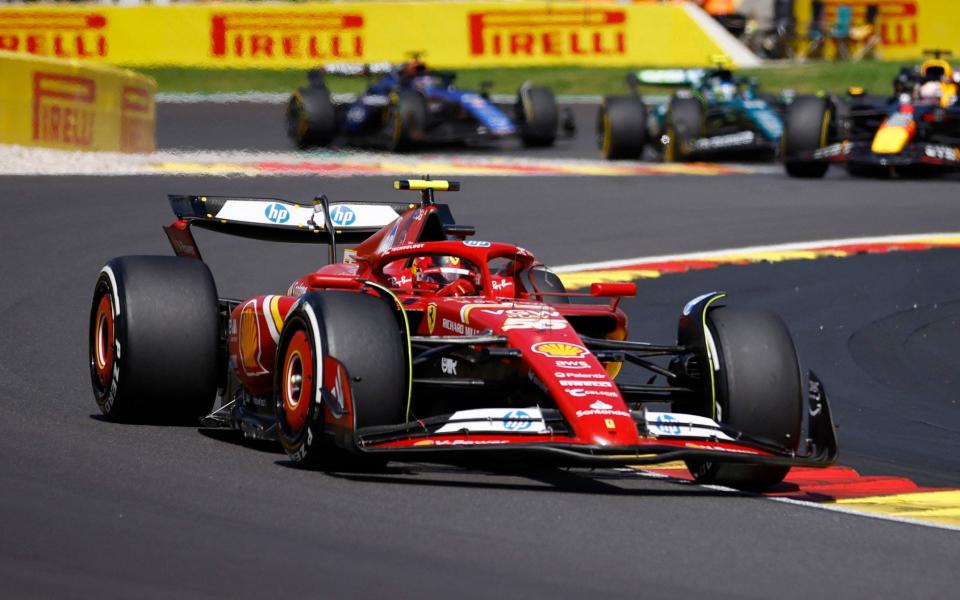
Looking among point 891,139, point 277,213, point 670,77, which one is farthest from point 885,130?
point 277,213

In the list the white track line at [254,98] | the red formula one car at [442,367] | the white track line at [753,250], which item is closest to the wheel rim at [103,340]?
the red formula one car at [442,367]

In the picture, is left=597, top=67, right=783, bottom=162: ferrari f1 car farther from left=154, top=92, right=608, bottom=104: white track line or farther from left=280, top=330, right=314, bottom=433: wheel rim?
left=280, top=330, right=314, bottom=433: wheel rim

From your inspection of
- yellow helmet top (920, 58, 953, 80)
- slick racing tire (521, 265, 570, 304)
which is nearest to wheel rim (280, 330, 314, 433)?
slick racing tire (521, 265, 570, 304)

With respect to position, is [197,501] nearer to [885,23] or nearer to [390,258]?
[390,258]

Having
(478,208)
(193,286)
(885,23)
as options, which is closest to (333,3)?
(885,23)

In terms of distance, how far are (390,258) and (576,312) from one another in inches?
38.0

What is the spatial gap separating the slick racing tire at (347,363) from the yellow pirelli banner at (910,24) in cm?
3102

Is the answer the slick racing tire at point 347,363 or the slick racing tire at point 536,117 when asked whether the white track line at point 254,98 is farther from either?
the slick racing tire at point 347,363

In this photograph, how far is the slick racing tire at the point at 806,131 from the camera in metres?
22.0

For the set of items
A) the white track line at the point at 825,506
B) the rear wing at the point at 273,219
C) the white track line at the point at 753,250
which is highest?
the rear wing at the point at 273,219

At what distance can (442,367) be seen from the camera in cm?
831

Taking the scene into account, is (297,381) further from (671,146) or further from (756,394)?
(671,146)

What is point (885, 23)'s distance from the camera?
3775cm

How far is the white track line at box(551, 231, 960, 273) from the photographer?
51.4ft
